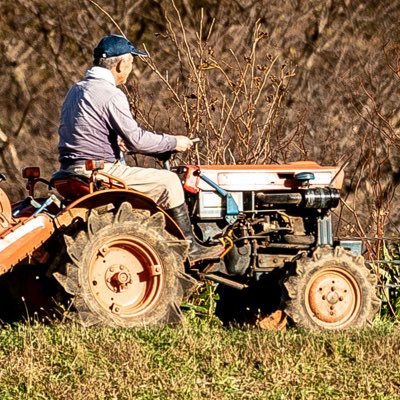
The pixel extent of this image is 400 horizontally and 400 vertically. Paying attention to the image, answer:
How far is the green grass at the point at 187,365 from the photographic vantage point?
7.92 m

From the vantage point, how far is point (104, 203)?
9492 mm

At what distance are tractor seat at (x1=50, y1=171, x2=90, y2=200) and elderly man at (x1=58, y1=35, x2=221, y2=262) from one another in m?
0.06

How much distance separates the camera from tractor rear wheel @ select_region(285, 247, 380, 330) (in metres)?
10.0

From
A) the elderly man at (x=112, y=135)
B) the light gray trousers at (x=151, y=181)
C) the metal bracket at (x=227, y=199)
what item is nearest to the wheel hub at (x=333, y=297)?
the metal bracket at (x=227, y=199)

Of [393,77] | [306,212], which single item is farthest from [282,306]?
[393,77]

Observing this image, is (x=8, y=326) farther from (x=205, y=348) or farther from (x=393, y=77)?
(x=393, y=77)

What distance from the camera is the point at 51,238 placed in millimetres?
9367

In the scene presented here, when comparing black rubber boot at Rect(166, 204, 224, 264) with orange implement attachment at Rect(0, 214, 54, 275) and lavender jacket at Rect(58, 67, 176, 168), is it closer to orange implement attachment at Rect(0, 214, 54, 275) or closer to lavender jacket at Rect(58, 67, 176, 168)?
lavender jacket at Rect(58, 67, 176, 168)

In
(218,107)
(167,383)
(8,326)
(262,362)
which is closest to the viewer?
(167,383)

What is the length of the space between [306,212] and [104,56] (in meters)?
2.07

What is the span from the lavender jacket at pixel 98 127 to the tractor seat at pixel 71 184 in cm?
12

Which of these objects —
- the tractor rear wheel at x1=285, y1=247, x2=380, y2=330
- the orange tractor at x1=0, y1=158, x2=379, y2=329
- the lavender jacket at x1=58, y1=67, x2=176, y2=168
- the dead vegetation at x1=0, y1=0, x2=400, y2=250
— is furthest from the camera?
the dead vegetation at x1=0, y1=0, x2=400, y2=250

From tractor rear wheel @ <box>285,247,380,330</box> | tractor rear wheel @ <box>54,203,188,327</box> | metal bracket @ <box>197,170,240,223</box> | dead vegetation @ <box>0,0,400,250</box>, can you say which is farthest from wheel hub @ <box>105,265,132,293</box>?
dead vegetation @ <box>0,0,400,250</box>

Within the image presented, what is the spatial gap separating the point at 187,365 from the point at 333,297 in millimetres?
2090
